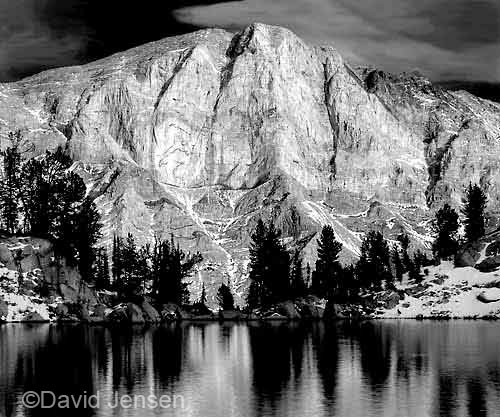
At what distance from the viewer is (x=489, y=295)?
157 m

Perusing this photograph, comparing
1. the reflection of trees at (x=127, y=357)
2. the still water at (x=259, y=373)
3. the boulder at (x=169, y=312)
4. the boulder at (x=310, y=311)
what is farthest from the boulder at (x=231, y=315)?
the still water at (x=259, y=373)

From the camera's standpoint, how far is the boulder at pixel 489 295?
156500 millimetres

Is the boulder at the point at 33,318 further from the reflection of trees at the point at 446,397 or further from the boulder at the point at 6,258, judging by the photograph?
the reflection of trees at the point at 446,397

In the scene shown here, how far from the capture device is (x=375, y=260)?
19612 centimetres

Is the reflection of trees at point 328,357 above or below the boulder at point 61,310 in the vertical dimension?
below

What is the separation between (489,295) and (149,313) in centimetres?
5982

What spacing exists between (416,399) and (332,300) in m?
120

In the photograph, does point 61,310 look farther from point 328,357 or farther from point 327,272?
point 328,357

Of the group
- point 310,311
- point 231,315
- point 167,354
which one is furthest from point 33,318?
point 167,354

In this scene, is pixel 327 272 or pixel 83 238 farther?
pixel 327 272

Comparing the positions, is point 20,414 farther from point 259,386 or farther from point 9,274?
point 9,274

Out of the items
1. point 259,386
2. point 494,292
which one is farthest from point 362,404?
point 494,292

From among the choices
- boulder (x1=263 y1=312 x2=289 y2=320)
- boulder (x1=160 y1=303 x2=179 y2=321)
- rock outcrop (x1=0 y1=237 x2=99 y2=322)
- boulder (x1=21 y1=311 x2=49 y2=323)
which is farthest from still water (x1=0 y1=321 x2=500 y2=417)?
boulder (x1=263 y1=312 x2=289 y2=320)

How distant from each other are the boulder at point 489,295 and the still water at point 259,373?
42686mm
